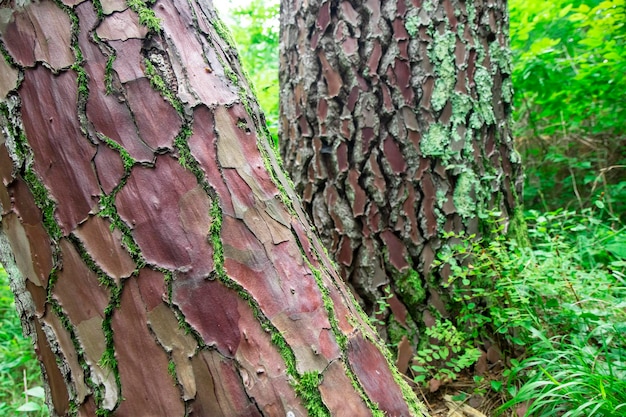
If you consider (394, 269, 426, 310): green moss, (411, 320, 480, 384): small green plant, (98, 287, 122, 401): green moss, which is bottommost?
(411, 320, 480, 384): small green plant

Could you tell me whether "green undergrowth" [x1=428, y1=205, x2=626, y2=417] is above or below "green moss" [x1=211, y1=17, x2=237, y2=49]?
below

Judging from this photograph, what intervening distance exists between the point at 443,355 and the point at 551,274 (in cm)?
53

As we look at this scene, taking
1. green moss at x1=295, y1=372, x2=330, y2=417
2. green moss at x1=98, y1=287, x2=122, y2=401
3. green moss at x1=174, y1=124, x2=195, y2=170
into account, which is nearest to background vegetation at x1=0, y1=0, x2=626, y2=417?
green moss at x1=295, y1=372, x2=330, y2=417

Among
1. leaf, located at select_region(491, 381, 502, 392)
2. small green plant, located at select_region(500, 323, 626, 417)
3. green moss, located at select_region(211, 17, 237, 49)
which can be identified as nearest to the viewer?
green moss, located at select_region(211, 17, 237, 49)

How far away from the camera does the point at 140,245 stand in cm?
82

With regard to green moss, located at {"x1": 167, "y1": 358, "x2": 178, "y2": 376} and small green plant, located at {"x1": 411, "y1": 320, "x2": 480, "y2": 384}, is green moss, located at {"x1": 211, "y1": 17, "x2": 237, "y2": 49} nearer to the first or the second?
green moss, located at {"x1": 167, "y1": 358, "x2": 178, "y2": 376}

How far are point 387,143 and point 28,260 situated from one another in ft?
4.59

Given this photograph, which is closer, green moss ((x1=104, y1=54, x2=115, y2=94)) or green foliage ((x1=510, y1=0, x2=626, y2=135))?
green moss ((x1=104, y1=54, x2=115, y2=94))

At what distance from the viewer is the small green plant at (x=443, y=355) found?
5.14ft

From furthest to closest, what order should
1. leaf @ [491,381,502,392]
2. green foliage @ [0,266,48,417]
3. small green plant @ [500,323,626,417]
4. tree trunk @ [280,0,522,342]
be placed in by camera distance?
green foliage @ [0,266,48,417] → tree trunk @ [280,0,522,342] → leaf @ [491,381,502,392] → small green plant @ [500,323,626,417]

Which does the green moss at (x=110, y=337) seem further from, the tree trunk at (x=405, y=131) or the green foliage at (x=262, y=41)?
the green foliage at (x=262, y=41)

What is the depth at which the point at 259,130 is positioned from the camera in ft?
3.34

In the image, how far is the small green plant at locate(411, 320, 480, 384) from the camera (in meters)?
1.57

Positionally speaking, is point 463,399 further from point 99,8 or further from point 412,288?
point 99,8
